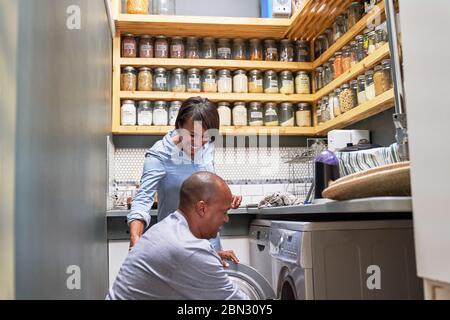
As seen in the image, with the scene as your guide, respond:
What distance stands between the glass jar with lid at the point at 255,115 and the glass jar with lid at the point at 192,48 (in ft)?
1.68

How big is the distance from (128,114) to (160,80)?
12.3 inches

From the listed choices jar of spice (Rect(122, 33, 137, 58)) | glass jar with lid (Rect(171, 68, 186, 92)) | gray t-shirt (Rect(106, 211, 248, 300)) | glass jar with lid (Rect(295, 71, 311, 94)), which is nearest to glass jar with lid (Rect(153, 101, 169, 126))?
glass jar with lid (Rect(171, 68, 186, 92))

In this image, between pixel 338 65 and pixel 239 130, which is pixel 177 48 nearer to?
Answer: pixel 239 130

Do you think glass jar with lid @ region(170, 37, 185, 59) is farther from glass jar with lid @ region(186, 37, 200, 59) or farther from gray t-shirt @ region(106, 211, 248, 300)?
gray t-shirt @ region(106, 211, 248, 300)

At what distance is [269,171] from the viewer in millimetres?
3281

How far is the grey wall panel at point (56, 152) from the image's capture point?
918 millimetres

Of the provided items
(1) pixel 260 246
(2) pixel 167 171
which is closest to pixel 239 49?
(1) pixel 260 246

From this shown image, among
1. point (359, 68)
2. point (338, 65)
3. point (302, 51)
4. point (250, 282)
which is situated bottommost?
point (250, 282)

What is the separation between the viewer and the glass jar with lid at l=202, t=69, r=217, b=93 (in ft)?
10.1

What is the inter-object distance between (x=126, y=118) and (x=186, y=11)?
0.95m

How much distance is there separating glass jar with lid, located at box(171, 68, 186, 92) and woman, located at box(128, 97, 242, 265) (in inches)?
42.4

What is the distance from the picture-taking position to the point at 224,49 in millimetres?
3168

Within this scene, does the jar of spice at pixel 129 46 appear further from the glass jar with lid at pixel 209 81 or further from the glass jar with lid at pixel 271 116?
the glass jar with lid at pixel 271 116
